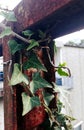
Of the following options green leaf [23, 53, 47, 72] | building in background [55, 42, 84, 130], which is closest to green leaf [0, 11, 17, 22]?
green leaf [23, 53, 47, 72]

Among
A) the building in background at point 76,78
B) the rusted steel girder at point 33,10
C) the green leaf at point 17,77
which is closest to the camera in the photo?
the rusted steel girder at point 33,10

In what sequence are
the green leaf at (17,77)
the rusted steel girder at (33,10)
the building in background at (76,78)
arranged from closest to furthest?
the rusted steel girder at (33,10) < the green leaf at (17,77) < the building in background at (76,78)

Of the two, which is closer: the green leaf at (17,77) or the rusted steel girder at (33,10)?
the rusted steel girder at (33,10)

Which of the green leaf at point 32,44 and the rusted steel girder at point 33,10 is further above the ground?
the rusted steel girder at point 33,10

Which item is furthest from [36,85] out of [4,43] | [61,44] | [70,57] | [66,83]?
[70,57]

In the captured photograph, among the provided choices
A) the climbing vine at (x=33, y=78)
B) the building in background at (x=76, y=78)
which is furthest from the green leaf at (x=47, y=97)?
the building in background at (x=76, y=78)

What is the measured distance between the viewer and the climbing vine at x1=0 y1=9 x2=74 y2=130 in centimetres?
57

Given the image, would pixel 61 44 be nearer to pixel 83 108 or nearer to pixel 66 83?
pixel 66 83

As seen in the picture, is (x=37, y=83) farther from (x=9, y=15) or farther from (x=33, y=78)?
(x=9, y=15)

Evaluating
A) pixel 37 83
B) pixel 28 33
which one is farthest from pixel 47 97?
pixel 28 33

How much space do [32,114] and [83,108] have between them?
7116 mm

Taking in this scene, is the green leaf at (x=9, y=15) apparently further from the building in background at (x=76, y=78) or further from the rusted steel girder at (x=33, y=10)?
the building in background at (x=76, y=78)

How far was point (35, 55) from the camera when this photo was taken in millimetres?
596

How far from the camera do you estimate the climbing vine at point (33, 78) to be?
568 mm
